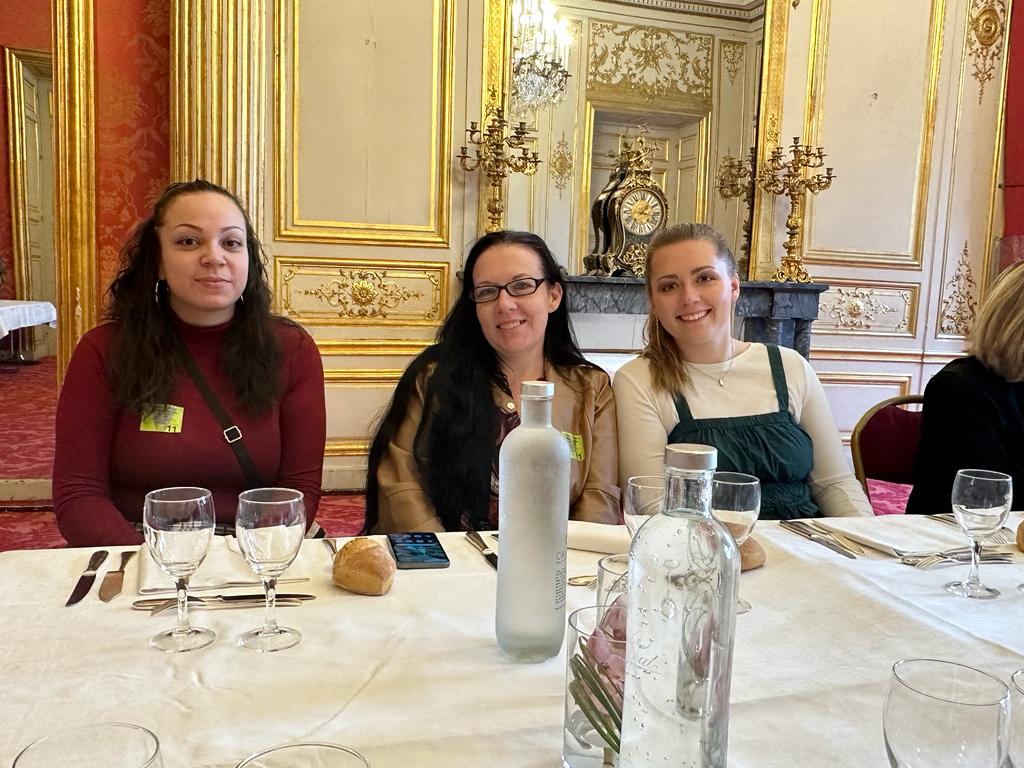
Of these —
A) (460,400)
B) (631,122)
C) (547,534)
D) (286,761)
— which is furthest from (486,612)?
(631,122)

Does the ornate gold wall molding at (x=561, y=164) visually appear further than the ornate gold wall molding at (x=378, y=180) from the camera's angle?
Yes

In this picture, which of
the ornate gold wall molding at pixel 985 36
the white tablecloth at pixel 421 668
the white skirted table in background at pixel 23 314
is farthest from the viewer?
the white skirted table in background at pixel 23 314

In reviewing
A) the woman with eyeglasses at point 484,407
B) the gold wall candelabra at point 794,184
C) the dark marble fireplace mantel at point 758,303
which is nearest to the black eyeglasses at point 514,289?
the woman with eyeglasses at point 484,407

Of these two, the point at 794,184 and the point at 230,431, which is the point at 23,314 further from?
the point at 794,184

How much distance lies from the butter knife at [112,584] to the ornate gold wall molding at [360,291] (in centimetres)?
308

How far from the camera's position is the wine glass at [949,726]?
0.53 m

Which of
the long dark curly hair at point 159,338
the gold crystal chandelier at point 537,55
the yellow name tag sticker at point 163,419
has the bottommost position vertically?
the yellow name tag sticker at point 163,419

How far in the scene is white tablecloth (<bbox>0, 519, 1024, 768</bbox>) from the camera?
2.37 feet

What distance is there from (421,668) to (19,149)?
Answer: 904 cm

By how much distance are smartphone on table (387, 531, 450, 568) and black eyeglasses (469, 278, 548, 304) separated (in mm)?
630

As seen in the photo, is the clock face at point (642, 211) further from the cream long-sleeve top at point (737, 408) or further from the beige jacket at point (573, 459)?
the beige jacket at point (573, 459)

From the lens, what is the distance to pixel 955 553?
1.27m

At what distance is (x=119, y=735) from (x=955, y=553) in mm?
1214

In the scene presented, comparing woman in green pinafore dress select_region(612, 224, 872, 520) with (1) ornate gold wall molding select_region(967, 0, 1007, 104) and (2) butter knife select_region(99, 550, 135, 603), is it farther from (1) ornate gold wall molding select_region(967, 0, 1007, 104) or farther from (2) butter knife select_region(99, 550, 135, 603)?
(1) ornate gold wall molding select_region(967, 0, 1007, 104)
